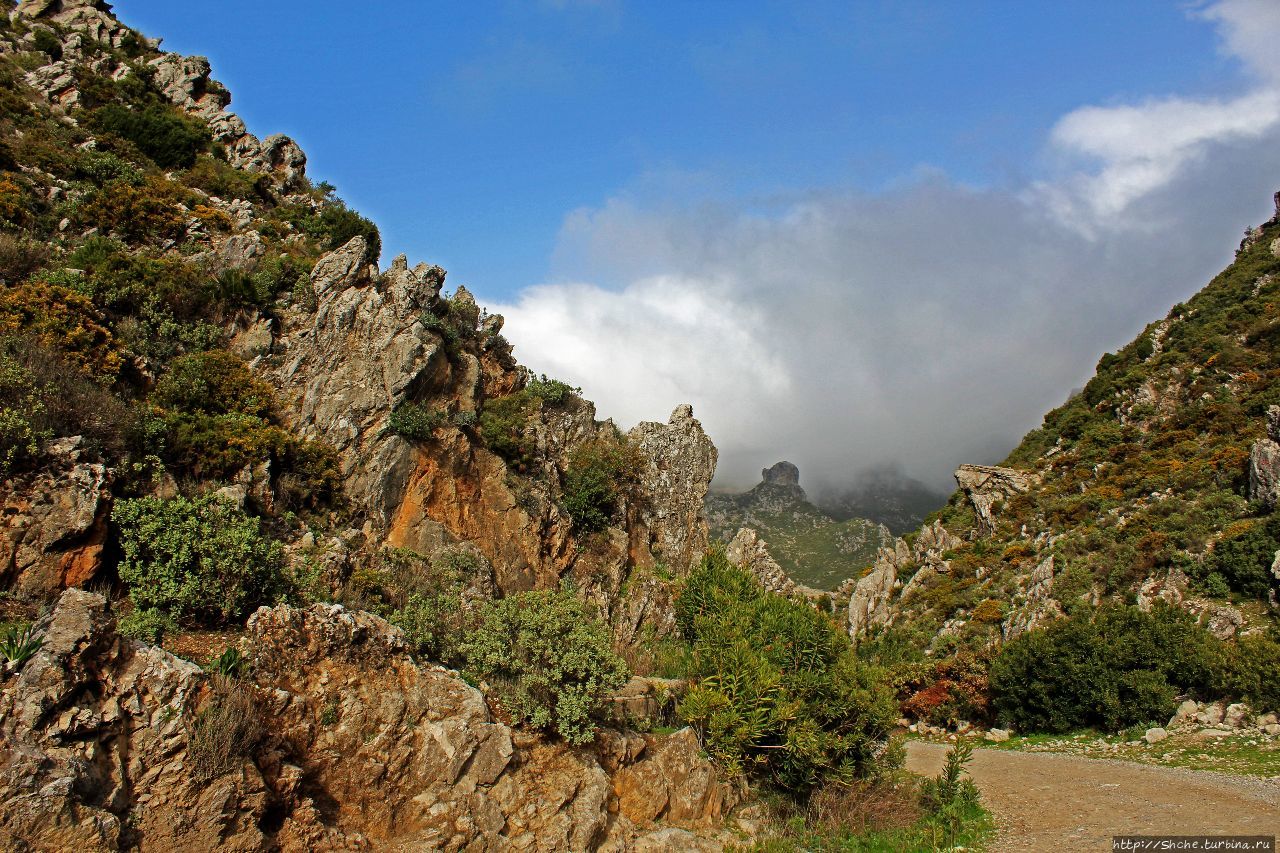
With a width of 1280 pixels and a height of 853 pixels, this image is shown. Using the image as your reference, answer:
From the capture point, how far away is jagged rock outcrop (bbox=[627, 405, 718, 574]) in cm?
2369

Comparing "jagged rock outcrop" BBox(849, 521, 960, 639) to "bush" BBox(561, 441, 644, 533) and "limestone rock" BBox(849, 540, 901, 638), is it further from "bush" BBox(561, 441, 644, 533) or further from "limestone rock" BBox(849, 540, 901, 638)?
"bush" BBox(561, 441, 644, 533)

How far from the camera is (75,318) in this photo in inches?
517

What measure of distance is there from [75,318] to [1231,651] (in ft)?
102

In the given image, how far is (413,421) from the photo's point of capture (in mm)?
17672

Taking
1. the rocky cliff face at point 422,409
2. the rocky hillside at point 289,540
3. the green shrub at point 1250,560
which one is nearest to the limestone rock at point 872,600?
the green shrub at point 1250,560

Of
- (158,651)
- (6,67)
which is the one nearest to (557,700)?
(158,651)

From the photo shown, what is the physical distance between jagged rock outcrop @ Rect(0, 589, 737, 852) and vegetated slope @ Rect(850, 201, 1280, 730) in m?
16.9

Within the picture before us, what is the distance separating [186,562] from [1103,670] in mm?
24851

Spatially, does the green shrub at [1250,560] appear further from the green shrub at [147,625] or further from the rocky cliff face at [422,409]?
the green shrub at [147,625]

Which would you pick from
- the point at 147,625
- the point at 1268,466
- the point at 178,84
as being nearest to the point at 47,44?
the point at 178,84

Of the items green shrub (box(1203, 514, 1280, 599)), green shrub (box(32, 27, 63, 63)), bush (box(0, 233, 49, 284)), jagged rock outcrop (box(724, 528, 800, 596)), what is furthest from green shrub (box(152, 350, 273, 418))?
green shrub (box(1203, 514, 1280, 599))

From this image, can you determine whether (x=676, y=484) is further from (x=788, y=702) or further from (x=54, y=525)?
(x=54, y=525)

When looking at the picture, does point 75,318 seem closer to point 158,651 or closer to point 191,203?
point 158,651

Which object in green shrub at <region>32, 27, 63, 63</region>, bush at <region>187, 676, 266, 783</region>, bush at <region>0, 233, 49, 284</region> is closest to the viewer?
bush at <region>187, 676, 266, 783</region>
